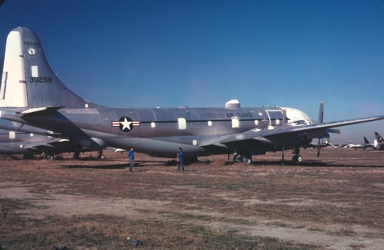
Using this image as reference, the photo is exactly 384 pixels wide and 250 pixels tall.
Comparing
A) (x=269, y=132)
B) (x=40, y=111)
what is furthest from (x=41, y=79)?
(x=269, y=132)

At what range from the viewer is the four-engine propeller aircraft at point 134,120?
29.4m

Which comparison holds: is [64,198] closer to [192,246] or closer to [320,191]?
[192,246]

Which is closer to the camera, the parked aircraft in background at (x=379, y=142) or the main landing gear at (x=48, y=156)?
the main landing gear at (x=48, y=156)

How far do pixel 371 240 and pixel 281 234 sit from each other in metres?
1.91

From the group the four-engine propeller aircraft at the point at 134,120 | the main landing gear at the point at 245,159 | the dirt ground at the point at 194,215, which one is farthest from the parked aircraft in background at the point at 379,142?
the dirt ground at the point at 194,215

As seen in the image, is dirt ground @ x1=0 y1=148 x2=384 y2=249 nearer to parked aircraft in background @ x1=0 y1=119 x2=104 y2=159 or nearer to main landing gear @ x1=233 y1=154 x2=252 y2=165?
main landing gear @ x1=233 y1=154 x2=252 y2=165

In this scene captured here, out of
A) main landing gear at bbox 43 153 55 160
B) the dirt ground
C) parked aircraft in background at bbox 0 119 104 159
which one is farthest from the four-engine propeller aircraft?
main landing gear at bbox 43 153 55 160

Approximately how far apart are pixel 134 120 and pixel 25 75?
805 centimetres

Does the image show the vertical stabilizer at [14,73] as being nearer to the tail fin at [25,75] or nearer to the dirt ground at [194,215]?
the tail fin at [25,75]

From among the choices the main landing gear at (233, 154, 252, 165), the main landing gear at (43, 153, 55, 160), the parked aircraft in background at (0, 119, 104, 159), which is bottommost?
the main landing gear at (233, 154, 252, 165)

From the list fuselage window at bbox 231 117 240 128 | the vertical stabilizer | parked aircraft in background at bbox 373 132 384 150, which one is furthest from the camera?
parked aircraft in background at bbox 373 132 384 150

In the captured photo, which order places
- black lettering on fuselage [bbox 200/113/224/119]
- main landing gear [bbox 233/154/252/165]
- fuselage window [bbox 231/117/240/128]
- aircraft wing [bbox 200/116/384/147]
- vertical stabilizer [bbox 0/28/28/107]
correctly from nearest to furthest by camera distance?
vertical stabilizer [bbox 0/28/28/107], aircraft wing [bbox 200/116/384/147], main landing gear [bbox 233/154/252/165], black lettering on fuselage [bbox 200/113/224/119], fuselage window [bbox 231/117/240/128]

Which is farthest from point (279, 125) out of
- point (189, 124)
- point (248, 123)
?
point (189, 124)

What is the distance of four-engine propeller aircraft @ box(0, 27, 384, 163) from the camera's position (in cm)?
2936
